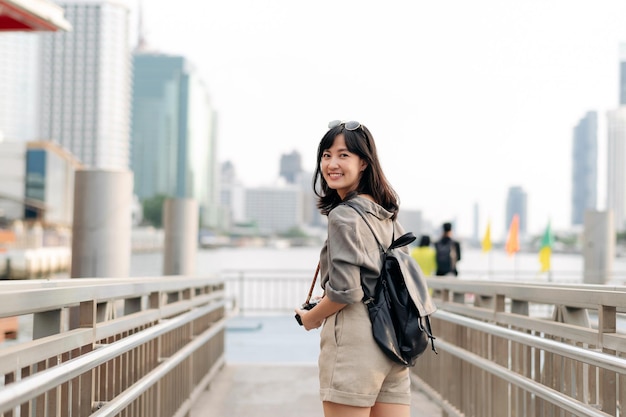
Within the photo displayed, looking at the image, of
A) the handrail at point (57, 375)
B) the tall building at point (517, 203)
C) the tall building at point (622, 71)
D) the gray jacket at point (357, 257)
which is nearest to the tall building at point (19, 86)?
the tall building at point (517, 203)

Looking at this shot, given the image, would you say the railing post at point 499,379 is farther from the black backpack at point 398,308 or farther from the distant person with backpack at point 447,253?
the distant person with backpack at point 447,253

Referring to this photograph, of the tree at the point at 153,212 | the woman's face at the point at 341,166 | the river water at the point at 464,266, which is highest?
the tree at the point at 153,212

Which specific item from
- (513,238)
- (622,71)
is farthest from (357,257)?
(622,71)

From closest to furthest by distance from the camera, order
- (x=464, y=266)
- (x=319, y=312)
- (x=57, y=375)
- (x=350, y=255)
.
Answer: (x=57, y=375) → (x=350, y=255) → (x=319, y=312) → (x=464, y=266)

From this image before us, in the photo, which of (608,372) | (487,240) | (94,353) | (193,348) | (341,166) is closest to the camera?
(341,166)

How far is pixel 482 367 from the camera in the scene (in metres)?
4.20

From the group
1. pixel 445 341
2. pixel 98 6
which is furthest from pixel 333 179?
pixel 98 6

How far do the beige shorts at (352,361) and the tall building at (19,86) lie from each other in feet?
483

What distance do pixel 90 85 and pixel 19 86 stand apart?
15262mm

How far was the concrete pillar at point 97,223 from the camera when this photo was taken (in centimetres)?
652

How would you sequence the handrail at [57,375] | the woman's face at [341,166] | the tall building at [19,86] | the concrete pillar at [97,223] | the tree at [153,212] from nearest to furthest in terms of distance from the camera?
1. the handrail at [57,375]
2. the woman's face at [341,166]
3. the concrete pillar at [97,223]
4. the tall building at [19,86]
5. the tree at [153,212]

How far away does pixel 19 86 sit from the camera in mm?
151125

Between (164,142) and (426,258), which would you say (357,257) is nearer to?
(426,258)

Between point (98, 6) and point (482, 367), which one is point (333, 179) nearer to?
point (482, 367)
